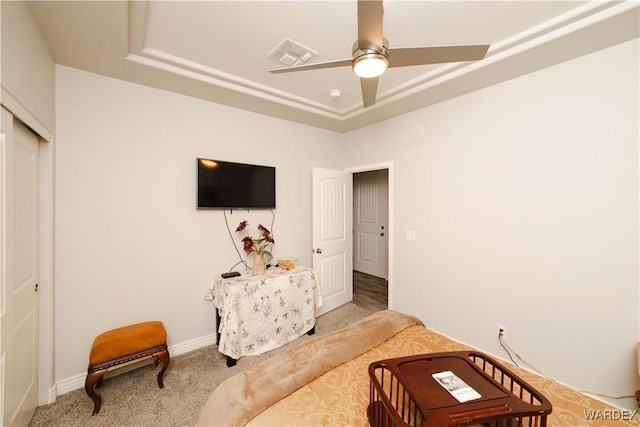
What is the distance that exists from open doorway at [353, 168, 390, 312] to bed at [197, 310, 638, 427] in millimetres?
3066

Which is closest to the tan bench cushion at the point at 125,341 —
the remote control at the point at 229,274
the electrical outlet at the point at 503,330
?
the remote control at the point at 229,274

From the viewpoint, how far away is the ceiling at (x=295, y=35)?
153 centimetres

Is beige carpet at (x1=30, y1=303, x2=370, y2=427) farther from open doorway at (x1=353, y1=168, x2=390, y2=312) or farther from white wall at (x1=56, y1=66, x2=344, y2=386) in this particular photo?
open doorway at (x1=353, y1=168, x2=390, y2=312)

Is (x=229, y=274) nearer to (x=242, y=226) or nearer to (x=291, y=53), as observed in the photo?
(x=242, y=226)

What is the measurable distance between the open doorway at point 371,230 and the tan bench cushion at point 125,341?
10.6 feet

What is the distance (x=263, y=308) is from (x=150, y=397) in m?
A: 1.04

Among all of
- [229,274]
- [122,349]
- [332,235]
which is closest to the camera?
[122,349]

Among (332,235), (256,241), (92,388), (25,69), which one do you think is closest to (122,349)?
(92,388)

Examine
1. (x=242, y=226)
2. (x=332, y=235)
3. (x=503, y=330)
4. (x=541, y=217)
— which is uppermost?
(x=541, y=217)

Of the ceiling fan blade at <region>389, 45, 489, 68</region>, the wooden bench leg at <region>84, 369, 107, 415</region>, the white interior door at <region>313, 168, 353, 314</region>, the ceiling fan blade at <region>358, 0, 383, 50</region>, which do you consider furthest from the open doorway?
the wooden bench leg at <region>84, 369, 107, 415</region>

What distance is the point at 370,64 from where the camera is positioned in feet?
4.48

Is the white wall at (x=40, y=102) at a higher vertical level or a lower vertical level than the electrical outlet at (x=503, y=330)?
higher

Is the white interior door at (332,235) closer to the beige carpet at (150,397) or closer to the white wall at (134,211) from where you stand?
the white wall at (134,211)

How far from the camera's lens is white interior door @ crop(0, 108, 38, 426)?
1.25m
